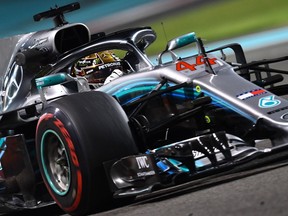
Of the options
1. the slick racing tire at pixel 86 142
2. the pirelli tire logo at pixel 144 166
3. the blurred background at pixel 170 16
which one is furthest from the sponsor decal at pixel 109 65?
the blurred background at pixel 170 16

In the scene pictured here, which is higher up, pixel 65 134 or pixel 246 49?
pixel 65 134

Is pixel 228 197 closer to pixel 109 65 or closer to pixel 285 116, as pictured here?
pixel 285 116

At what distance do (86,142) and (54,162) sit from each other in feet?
2.41

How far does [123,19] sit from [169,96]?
7.49m

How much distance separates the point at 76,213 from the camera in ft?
19.1

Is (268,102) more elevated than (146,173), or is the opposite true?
(268,102)

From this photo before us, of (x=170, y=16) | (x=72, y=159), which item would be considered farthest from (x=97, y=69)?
(x=170, y=16)

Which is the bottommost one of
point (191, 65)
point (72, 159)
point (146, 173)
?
point (146, 173)

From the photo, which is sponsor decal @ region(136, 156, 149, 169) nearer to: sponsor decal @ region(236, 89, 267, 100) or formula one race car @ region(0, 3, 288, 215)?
formula one race car @ region(0, 3, 288, 215)

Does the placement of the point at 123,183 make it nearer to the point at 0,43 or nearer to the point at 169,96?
the point at 169,96

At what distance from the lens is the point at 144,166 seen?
5.49 metres

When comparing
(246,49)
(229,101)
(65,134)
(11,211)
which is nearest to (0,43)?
(11,211)

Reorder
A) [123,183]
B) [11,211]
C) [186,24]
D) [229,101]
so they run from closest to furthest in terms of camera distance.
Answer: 1. [123,183]
2. [229,101]
3. [11,211]
4. [186,24]

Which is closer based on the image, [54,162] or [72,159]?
[72,159]
